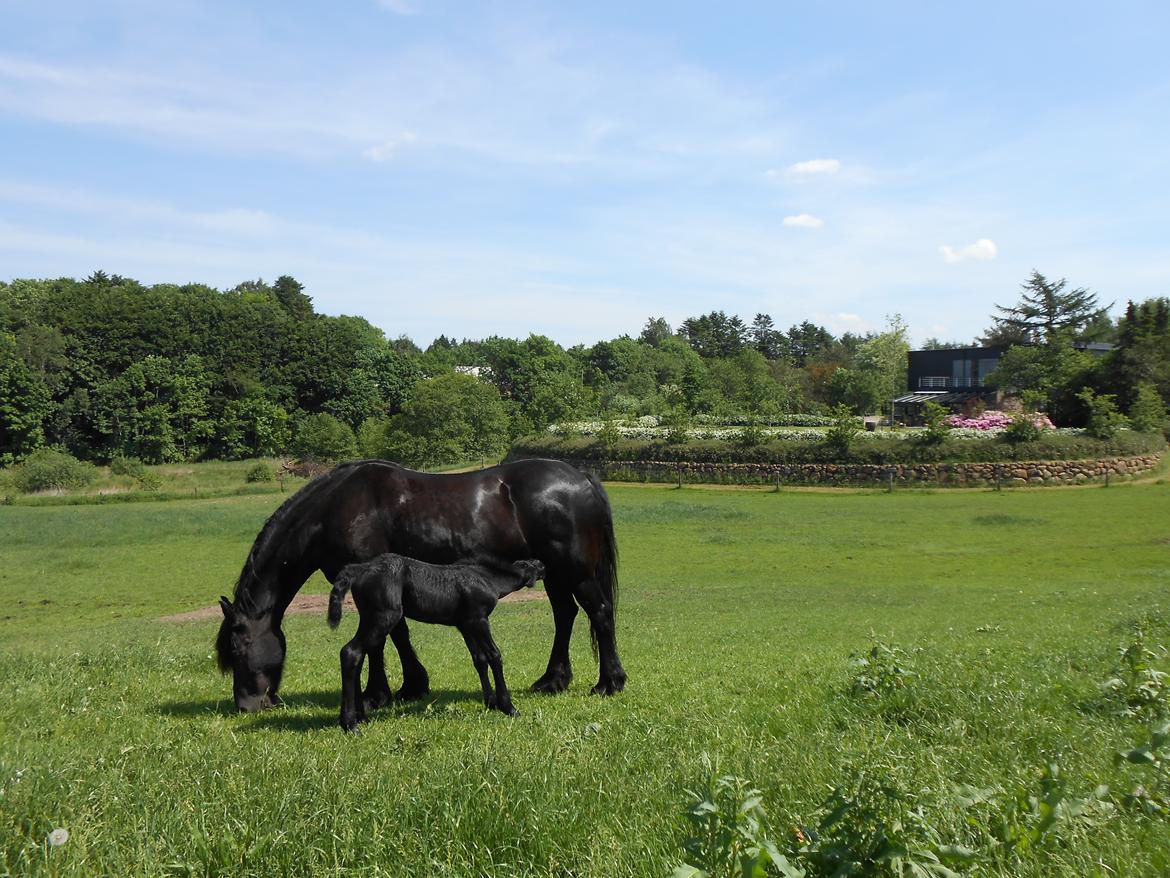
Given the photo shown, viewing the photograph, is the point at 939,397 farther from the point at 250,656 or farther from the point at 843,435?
the point at 250,656

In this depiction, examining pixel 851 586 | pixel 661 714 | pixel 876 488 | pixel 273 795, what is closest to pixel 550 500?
pixel 661 714

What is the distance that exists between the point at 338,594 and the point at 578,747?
8.03ft

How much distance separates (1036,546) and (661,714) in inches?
887

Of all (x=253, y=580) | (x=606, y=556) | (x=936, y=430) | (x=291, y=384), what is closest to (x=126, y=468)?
(x=291, y=384)

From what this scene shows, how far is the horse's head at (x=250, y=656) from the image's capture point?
24.0 feet

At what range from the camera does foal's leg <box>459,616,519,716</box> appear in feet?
22.4

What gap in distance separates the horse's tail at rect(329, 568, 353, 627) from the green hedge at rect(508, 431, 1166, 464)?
37.9 meters

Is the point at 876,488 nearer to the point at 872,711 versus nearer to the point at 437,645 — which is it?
the point at 437,645

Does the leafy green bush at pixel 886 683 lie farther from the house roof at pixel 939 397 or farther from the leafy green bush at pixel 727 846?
the house roof at pixel 939 397

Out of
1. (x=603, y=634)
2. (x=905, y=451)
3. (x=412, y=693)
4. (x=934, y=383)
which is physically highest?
(x=934, y=383)

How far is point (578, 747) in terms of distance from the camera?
511 cm

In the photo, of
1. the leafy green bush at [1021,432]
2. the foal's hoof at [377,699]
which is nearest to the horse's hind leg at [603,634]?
the foal's hoof at [377,699]

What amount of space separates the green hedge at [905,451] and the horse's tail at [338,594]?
37.9m

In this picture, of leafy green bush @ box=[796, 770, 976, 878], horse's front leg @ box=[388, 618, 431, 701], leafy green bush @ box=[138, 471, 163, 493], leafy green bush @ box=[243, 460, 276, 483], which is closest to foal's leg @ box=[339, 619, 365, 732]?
horse's front leg @ box=[388, 618, 431, 701]
